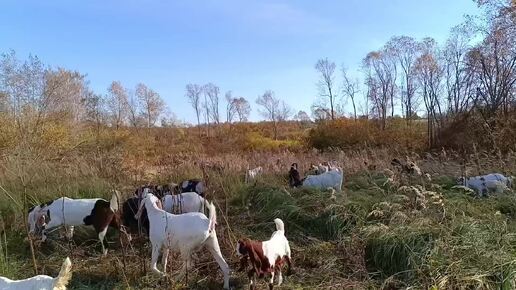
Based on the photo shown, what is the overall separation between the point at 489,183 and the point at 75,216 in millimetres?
6481

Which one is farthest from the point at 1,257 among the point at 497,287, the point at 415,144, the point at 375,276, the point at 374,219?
the point at 415,144

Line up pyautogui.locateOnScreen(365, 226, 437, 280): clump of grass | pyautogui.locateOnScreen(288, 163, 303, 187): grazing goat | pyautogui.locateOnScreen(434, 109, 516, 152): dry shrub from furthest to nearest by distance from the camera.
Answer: pyautogui.locateOnScreen(434, 109, 516, 152): dry shrub < pyautogui.locateOnScreen(288, 163, 303, 187): grazing goat < pyautogui.locateOnScreen(365, 226, 437, 280): clump of grass

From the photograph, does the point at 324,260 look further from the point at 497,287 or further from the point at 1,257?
the point at 1,257

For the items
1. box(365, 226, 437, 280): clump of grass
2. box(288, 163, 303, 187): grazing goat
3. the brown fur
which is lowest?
box(365, 226, 437, 280): clump of grass

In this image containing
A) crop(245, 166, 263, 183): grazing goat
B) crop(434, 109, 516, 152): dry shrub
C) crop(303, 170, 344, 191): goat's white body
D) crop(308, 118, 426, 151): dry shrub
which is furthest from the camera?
crop(308, 118, 426, 151): dry shrub

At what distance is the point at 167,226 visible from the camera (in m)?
4.38

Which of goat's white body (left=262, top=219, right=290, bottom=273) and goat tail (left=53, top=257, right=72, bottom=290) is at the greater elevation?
goat tail (left=53, top=257, right=72, bottom=290)

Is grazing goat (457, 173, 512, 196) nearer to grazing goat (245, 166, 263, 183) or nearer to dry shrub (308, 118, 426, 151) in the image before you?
grazing goat (245, 166, 263, 183)

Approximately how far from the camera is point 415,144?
73.5 ft

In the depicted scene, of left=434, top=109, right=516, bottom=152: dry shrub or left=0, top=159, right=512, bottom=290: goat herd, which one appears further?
left=434, top=109, right=516, bottom=152: dry shrub

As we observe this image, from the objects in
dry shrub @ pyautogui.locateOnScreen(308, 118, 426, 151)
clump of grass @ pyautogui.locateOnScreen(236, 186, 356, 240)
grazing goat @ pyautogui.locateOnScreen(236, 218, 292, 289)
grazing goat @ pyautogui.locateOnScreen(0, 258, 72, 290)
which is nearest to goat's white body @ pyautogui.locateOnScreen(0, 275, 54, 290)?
grazing goat @ pyautogui.locateOnScreen(0, 258, 72, 290)

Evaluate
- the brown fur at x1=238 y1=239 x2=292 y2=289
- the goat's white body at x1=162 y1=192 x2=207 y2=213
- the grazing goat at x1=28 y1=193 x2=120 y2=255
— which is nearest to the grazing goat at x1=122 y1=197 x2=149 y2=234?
the grazing goat at x1=28 y1=193 x2=120 y2=255

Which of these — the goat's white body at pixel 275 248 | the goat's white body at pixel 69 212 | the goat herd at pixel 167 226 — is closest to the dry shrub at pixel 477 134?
the goat herd at pixel 167 226

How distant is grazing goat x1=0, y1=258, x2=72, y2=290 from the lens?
111 inches
